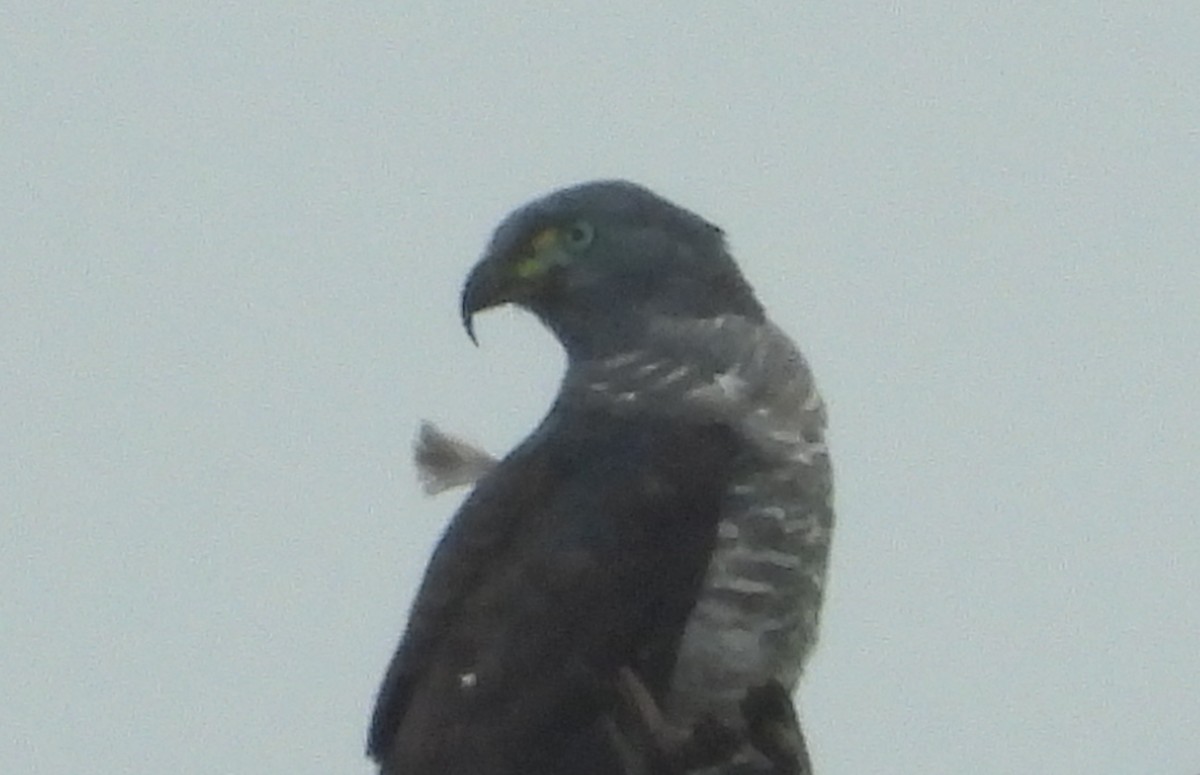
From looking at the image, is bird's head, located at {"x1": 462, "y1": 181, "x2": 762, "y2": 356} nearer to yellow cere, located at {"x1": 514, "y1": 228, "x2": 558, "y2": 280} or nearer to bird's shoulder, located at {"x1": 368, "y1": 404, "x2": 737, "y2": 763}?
yellow cere, located at {"x1": 514, "y1": 228, "x2": 558, "y2": 280}

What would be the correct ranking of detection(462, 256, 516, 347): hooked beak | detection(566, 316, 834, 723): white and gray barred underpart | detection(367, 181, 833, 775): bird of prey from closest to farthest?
detection(367, 181, 833, 775): bird of prey, detection(566, 316, 834, 723): white and gray barred underpart, detection(462, 256, 516, 347): hooked beak

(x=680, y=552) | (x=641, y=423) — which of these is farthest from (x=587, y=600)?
(x=641, y=423)

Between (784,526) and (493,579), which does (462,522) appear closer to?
(493,579)

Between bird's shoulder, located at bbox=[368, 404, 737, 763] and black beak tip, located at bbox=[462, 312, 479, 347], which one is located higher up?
black beak tip, located at bbox=[462, 312, 479, 347]

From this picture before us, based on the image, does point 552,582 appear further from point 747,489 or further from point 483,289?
point 483,289

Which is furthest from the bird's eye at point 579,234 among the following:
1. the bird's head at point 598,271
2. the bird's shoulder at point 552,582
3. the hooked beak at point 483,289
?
the bird's shoulder at point 552,582

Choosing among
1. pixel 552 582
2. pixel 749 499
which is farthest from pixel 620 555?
pixel 749 499

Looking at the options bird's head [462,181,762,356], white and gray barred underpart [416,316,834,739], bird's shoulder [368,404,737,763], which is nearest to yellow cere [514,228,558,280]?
bird's head [462,181,762,356]
